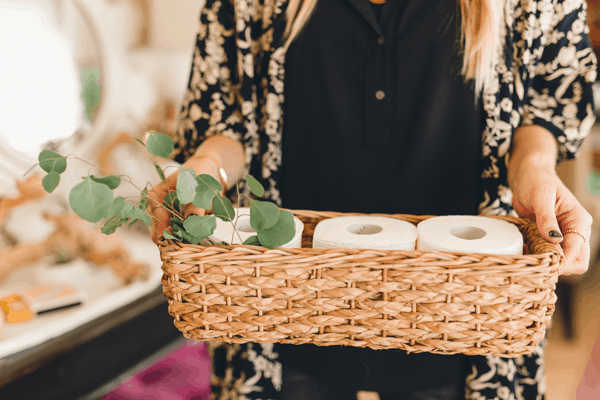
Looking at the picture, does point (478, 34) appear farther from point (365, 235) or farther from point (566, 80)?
point (365, 235)

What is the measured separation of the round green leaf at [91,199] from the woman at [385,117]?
16cm

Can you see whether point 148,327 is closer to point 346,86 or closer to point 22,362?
point 22,362

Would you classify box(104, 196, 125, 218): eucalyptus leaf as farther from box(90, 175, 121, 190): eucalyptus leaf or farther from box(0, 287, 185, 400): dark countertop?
box(0, 287, 185, 400): dark countertop

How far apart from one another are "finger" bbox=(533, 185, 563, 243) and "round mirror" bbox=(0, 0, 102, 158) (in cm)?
93

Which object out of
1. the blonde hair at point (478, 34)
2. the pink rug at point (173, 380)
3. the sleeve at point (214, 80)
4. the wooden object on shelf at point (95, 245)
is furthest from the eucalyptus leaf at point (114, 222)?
the pink rug at point (173, 380)

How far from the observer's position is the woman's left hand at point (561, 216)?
425mm

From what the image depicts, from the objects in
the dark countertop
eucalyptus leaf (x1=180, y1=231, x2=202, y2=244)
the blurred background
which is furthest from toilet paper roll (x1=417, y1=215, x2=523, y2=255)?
the dark countertop

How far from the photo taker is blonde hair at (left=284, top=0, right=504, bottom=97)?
22.8 inches

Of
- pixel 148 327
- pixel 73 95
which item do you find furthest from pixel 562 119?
pixel 148 327

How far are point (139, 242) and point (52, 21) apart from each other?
712mm

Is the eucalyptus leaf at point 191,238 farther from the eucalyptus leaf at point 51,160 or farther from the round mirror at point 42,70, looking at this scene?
the round mirror at point 42,70

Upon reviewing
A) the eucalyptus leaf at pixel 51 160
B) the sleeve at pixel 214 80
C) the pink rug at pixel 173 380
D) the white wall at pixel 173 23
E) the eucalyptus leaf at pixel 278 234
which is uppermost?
the white wall at pixel 173 23

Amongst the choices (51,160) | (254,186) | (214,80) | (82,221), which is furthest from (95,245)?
(254,186)

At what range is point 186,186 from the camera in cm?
38
